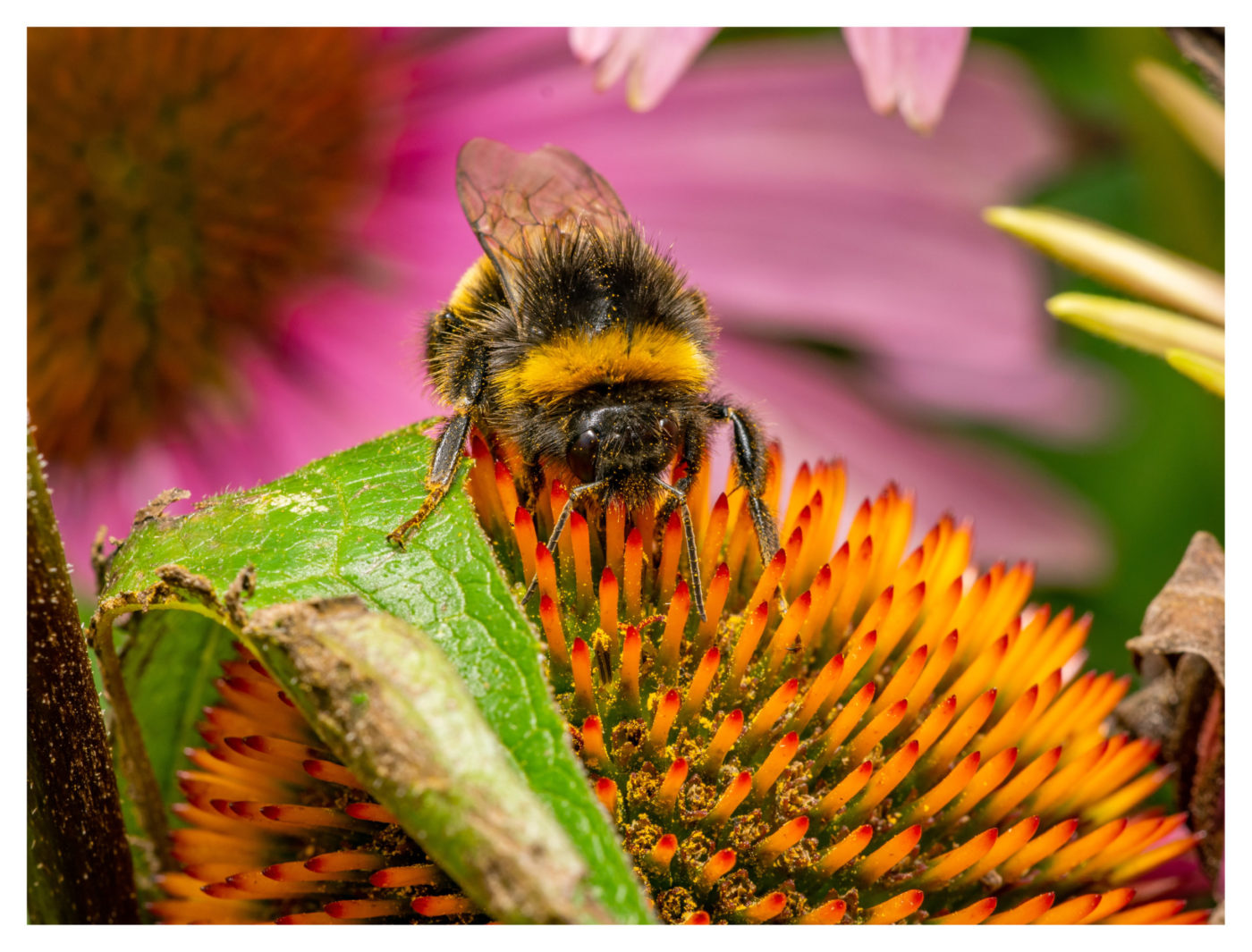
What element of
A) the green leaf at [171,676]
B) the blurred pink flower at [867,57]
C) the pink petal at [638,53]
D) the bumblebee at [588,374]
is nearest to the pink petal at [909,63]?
the blurred pink flower at [867,57]

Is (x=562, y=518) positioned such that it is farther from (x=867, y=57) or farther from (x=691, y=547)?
(x=867, y=57)

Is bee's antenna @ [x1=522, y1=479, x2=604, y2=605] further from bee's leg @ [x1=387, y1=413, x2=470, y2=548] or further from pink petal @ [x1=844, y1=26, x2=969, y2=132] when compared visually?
pink petal @ [x1=844, y1=26, x2=969, y2=132]

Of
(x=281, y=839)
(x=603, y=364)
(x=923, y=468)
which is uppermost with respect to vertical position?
(x=923, y=468)

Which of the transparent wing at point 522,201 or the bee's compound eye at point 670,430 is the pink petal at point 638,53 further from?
the bee's compound eye at point 670,430

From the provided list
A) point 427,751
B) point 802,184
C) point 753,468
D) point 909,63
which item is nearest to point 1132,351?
point 802,184

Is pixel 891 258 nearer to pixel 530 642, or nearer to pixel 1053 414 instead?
pixel 1053 414
